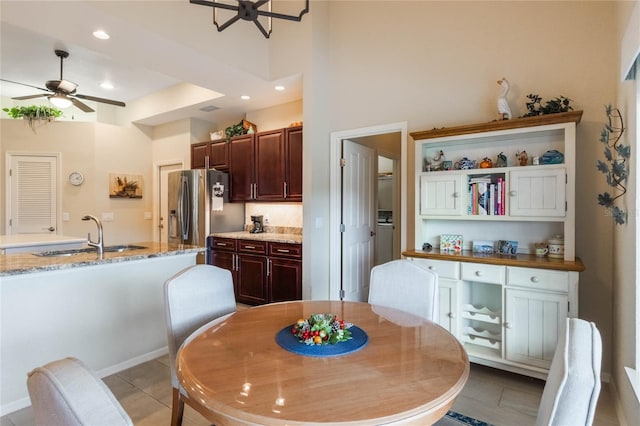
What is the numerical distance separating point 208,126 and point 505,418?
5.69 meters

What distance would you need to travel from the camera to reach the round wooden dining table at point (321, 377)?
3.06 ft

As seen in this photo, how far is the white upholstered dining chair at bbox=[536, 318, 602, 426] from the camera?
78cm

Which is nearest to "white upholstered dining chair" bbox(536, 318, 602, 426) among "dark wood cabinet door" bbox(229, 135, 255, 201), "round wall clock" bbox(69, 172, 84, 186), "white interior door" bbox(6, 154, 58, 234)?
"dark wood cabinet door" bbox(229, 135, 255, 201)

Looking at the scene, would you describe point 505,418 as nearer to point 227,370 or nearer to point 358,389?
point 358,389

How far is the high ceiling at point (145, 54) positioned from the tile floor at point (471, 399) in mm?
2774

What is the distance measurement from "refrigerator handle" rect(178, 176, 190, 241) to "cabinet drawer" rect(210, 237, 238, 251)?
0.44 m

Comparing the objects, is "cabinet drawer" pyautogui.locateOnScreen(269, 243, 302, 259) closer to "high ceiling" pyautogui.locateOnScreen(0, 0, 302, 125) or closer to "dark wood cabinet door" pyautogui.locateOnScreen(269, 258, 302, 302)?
"dark wood cabinet door" pyautogui.locateOnScreen(269, 258, 302, 302)

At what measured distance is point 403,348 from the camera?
52.8 inches

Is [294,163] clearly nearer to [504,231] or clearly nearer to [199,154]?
[199,154]

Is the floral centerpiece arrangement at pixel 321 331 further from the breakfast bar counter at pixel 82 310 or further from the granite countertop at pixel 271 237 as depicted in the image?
the granite countertop at pixel 271 237

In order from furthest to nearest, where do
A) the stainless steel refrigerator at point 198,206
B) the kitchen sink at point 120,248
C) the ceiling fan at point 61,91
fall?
the stainless steel refrigerator at point 198,206
the ceiling fan at point 61,91
the kitchen sink at point 120,248

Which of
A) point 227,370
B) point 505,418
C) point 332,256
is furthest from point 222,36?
point 505,418

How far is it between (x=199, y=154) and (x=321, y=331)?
4.74m

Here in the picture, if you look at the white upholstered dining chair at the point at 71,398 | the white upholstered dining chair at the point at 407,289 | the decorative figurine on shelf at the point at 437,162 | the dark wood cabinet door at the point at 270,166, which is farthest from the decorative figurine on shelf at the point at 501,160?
the white upholstered dining chair at the point at 71,398
